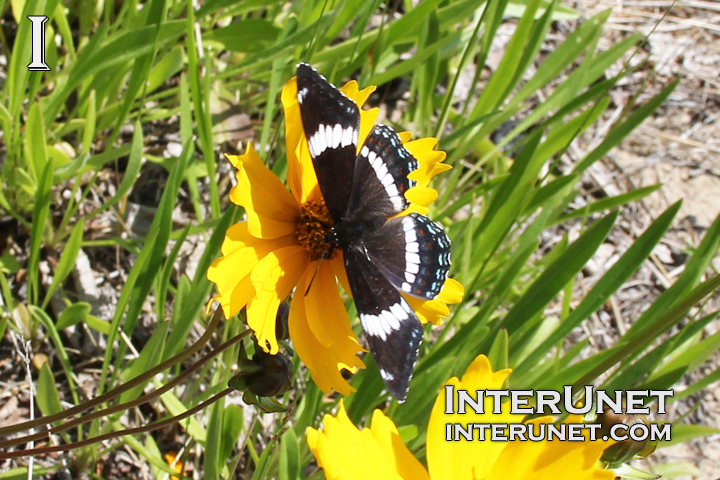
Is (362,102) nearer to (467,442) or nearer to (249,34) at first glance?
(467,442)

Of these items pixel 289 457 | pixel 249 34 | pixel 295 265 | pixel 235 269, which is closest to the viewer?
pixel 235 269

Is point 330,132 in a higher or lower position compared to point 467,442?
higher

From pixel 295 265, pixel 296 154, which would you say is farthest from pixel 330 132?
pixel 295 265

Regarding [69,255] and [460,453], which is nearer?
[460,453]

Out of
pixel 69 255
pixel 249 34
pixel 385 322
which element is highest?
pixel 249 34

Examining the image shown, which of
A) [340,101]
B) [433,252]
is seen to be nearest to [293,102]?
[340,101]

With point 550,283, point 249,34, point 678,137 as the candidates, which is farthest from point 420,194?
point 678,137

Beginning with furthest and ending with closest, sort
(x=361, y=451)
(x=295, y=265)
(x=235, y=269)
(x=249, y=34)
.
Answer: (x=249, y=34) < (x=295, y=265) < (x=235, y=269) < (x=361, y=451)
